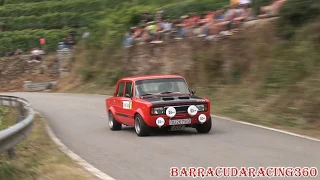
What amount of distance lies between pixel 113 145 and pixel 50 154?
177 centimetres

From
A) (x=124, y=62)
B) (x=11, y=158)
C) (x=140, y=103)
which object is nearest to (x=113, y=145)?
(x=140, y=103)

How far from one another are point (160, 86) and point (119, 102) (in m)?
1.59

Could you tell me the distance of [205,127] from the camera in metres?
13.2

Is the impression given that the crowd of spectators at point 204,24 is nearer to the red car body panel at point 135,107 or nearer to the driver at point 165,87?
the driver at point 165,87

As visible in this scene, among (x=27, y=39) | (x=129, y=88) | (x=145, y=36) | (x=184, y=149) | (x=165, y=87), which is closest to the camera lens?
(x=184, y=149)

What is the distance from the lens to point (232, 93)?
66.2ft

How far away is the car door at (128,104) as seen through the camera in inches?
547

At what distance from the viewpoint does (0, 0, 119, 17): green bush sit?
5162 cm

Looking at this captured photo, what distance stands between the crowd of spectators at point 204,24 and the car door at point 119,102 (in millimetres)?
7495

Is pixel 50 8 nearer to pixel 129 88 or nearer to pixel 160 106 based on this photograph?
pixel 129 88

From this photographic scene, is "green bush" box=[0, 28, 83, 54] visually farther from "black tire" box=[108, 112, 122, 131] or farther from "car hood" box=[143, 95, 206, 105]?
"car hood" box=[143, 95, 206, 105]

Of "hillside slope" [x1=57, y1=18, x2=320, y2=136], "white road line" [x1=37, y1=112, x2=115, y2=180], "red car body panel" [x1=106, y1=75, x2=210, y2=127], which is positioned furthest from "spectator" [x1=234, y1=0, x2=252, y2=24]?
"white road line" [x1=37, y1=112, x2=115, y2=180]

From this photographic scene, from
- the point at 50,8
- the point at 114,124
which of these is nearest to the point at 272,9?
the point at 114,124

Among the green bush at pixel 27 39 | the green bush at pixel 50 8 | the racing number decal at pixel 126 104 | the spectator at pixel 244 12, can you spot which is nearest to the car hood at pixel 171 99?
the racing number decal at pixel 126 104
